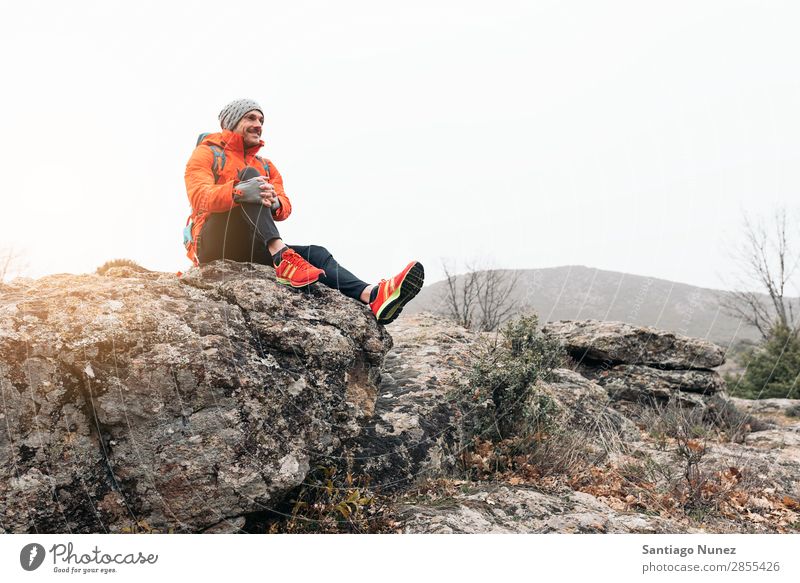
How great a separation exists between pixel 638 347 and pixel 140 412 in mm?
7412

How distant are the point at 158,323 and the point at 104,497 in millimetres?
862

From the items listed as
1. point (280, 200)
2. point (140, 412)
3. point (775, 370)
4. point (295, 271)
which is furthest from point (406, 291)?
point (775, 370)

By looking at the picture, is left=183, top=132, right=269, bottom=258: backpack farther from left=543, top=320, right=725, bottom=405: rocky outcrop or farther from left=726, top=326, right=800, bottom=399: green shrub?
left=726, top=326, right=800, bottom=399: green shrub

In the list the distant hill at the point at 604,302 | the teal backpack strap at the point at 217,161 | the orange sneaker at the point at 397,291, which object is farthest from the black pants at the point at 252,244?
the distant hill at the point at 604,302

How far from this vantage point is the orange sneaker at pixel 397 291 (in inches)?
145

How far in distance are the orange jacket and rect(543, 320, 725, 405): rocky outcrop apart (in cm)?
533

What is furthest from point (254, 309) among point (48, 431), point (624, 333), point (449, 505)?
point (624, 333)

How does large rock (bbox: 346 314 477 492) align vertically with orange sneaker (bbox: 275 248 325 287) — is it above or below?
below

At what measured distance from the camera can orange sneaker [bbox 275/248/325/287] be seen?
372 cm

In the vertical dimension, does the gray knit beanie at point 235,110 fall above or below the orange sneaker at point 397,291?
above

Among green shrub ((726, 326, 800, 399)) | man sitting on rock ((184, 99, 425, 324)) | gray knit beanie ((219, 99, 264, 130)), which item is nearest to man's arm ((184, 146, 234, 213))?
man sitting on rock ((184, 99, 425, 324))

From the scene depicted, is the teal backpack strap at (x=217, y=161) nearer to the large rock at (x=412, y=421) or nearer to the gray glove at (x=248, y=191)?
the gray glove at (x=248, y=191)

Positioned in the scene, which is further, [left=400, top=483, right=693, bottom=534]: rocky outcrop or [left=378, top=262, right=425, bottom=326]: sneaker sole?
[left=378, top=262, right=425, bottom=326]: sneaker sole
